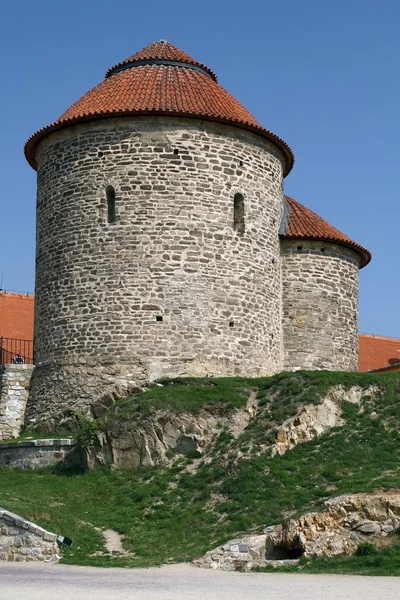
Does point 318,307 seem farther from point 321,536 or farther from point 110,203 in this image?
point 321,536

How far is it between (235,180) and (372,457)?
9.45 metres

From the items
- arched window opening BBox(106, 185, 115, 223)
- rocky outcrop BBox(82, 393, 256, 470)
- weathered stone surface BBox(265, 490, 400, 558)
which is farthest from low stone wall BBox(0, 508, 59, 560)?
arched window opening BBox(106, 185, 115, 223)

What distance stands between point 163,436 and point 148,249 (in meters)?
5.32

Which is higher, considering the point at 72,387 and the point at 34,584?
the point at 72,387

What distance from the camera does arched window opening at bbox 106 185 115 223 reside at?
86.4 feet

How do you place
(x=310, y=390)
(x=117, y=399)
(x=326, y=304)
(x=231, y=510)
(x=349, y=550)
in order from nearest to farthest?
(x=349, y=550) < (x=231, y=510) < (x=310, y=390) < (x=117, y=399) < (x=326, y=304)

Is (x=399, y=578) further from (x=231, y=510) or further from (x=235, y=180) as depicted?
(x=235, y=180)

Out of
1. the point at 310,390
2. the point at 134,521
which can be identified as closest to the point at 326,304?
the point at 310,390

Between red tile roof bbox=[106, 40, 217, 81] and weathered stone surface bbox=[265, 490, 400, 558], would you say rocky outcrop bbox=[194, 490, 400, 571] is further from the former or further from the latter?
red tile roof bbox=[106, 40, 217, 81]

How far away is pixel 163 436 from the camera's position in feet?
74.9

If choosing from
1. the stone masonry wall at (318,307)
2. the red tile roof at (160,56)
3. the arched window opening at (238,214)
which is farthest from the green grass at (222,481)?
the red tile roof at (160,56)

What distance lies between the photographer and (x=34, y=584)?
48.0 feet

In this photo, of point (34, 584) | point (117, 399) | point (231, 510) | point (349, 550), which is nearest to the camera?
point (34, 584)

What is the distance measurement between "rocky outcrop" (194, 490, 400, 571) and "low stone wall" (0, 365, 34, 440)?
1059cm
